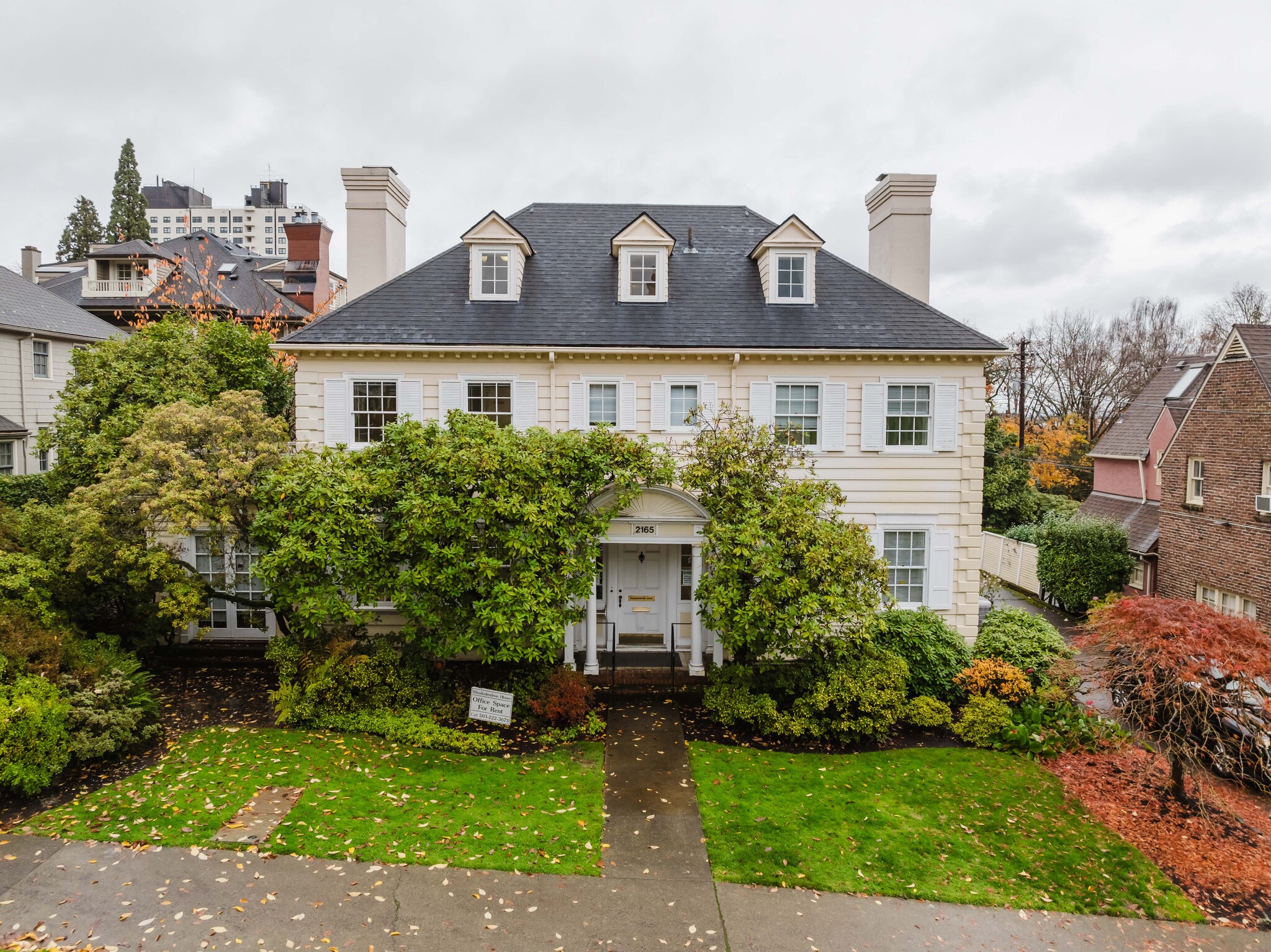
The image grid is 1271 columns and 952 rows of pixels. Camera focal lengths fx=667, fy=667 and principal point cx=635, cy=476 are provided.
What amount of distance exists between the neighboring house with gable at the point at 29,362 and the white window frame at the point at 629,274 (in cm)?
2118

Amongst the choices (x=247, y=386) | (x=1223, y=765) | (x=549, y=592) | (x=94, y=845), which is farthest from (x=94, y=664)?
(x=1223, y=765)

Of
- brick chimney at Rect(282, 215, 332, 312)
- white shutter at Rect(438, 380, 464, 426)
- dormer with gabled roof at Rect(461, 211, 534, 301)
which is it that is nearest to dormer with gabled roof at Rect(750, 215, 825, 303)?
dormer with gabled roof at Rect(461, 211, 534, 301)

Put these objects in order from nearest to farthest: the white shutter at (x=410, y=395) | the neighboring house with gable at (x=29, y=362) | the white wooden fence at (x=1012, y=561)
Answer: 1. the white shutter at (x=410, y=395)
2. the neighboring house with gable at (x=29, y=362)
3. the white wooden fence at (x=1012, y=561)

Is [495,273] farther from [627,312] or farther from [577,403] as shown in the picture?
[577,403]

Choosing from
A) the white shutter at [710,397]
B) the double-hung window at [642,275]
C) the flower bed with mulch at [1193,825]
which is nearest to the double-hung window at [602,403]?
the white shutter at [710,397]

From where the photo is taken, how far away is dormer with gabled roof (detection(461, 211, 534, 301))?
640 inches

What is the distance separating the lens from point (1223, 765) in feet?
35.2

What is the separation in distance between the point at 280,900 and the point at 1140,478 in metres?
32.5

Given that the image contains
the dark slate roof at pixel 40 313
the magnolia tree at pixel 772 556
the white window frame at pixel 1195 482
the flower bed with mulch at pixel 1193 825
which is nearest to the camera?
the flower bed with mulch at pixel 1193 825

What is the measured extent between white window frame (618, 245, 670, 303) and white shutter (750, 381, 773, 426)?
10.7ft

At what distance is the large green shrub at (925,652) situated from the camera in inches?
554

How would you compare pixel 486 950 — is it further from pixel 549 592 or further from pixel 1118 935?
pixel 1118 935

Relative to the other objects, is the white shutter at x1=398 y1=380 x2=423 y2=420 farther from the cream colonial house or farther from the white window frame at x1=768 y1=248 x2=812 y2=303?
the white window frame at x1=768 y1=248 x2=812 y2=303

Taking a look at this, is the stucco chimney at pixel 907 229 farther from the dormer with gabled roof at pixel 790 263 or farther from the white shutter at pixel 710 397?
the white shutter at pixel 710 397
